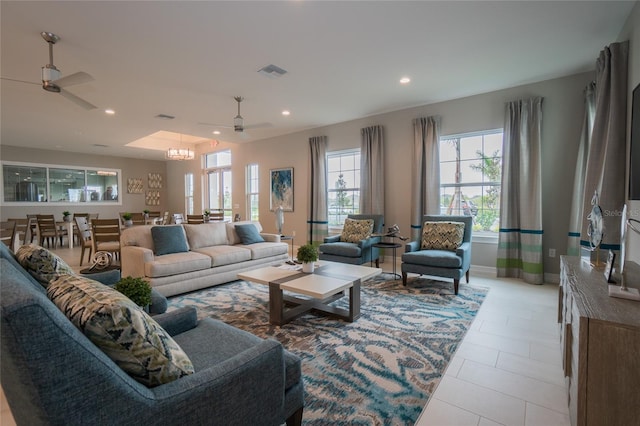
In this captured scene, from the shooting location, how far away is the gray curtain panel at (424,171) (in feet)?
16.0

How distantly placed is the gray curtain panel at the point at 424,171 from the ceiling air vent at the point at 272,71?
251 cm

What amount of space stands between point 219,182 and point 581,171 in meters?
8.34

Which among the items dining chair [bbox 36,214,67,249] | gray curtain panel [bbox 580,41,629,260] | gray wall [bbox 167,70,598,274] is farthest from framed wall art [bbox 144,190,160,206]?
gray curtain panel [bbox 580,41,629,260]

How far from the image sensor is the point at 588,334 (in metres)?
1.26

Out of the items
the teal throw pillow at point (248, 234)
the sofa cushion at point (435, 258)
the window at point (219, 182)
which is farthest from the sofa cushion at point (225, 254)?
the window at point (219, 182)

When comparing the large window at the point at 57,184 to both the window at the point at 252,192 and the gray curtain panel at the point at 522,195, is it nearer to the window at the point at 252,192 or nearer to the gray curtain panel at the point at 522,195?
the window at the point at 252,192

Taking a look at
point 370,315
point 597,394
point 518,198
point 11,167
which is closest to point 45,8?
point 370,315

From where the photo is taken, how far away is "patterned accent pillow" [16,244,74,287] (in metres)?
1.27

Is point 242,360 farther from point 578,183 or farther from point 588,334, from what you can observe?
point 578,183

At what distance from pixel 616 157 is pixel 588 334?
2478 mm

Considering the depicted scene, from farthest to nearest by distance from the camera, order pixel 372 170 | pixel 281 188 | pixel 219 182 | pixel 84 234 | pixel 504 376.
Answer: pixel 219 182, pixel 281 188, pixel 372 170, pixel 84 234, pixel 504 376

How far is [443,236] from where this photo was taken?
13.6 ft

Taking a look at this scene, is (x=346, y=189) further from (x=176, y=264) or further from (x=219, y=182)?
(x=219, y=182)

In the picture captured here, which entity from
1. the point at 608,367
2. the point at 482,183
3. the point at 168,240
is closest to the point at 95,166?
the point at 168,240
